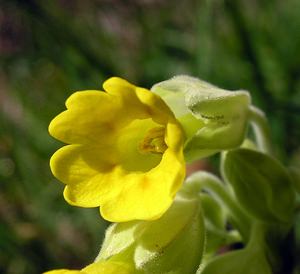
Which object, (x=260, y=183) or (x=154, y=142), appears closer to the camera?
(x=154, y=142)

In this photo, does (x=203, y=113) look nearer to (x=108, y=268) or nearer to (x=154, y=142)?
(x=154, y=142)

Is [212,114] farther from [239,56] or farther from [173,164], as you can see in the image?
[239,56]

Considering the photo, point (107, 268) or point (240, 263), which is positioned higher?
point (107, 268)

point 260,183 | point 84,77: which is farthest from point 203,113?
point 84,77

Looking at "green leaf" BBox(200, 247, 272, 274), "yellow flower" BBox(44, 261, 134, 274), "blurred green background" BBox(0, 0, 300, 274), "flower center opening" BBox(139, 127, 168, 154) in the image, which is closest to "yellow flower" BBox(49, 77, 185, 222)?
"flower center opening" BBox(139, 127, 168, 154)

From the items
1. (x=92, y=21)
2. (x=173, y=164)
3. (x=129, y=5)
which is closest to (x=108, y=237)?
(x=173, y=164)

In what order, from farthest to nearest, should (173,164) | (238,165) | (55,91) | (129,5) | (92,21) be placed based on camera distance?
(129,5), (92,21), (55,91), (238,165), (173,164)

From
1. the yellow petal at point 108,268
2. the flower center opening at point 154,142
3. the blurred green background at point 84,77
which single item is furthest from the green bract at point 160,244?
the blurred green background at point 84,77

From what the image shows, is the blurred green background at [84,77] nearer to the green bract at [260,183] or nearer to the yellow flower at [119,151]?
the green bract at [260,183]
